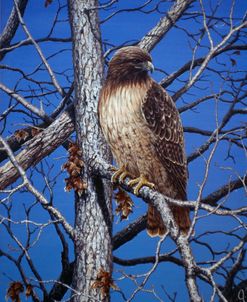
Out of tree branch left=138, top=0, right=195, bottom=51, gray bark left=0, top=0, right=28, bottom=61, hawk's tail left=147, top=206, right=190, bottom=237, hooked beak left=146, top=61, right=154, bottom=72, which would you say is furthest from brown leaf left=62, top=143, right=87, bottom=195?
gray bark left=0, top=0, right=28, bottom=61

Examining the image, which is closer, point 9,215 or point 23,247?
point 23,247

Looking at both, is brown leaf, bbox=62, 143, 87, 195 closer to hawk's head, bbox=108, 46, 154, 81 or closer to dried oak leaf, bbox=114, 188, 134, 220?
dried oak leaf, bbox=114, 188, 134, 220

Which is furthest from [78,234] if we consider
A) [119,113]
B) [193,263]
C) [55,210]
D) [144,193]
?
[193,263]

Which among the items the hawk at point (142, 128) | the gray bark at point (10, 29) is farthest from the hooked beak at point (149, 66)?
the gray bark at point (10, 29)

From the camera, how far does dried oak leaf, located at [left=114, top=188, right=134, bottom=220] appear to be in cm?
279

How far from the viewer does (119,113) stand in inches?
107

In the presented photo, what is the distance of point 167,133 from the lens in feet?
9.02

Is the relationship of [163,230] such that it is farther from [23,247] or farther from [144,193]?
[23,247]

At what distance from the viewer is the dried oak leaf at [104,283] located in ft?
8.69

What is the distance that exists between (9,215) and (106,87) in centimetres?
86

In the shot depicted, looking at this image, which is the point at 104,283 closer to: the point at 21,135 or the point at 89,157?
the point at 89,157

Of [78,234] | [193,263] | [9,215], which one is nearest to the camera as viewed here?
[193,263]

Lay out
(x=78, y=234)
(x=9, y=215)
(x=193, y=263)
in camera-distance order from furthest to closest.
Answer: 1. (x=9, y=215)
2. (x=78, y=234)
3. (x=193, y=263)

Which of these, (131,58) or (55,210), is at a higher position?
(131,58)
